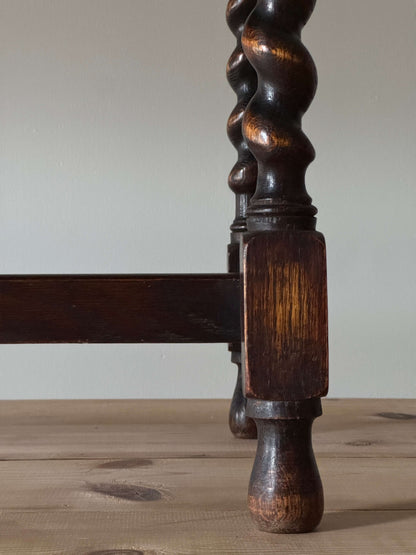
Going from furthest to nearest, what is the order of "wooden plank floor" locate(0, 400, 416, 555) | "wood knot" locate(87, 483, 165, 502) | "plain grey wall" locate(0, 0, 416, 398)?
"plain grey wall" locate(0, 0, 416, 398)
"wood knot" locate(87, 483, 165, 502)
"wooden plank floor" locate(0, 400, 416, 555)

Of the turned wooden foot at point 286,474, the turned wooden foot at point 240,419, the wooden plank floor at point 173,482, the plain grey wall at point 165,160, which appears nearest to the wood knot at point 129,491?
the wooden plank floor at point 173,482

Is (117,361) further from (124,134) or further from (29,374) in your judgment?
(124,134)

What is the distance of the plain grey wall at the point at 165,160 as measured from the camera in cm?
171

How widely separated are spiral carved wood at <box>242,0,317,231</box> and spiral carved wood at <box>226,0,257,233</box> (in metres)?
0.27

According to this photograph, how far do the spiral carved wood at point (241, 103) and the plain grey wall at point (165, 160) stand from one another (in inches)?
33.9

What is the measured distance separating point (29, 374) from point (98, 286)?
48.5 inches

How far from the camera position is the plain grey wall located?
1.71 m

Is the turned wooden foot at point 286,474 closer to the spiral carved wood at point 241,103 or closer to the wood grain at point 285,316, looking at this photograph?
the wood grain at point 285,316

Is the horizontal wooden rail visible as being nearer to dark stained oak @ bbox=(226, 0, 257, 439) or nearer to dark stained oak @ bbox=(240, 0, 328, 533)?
dark stained oak @ bbox=(240, 0, 328, 533)

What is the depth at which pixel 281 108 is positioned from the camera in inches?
21.4

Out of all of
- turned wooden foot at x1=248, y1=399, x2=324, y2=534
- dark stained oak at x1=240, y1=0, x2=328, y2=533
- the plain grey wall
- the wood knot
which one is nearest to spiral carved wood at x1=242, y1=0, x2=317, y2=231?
dark stained oak at x1=240, y1=0, x2=328, y2=533

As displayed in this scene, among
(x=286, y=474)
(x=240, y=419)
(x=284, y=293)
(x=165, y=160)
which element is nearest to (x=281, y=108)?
(x=284, y=293)

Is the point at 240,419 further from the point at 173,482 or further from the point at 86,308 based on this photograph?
the point at 86,308

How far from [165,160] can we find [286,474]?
1232 millimetres
